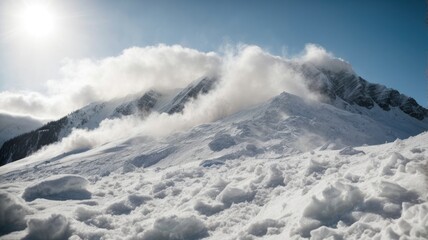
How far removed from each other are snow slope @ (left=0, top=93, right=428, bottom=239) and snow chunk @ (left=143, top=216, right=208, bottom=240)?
48mm

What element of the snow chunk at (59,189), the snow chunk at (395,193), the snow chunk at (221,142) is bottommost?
the snow chunk at (59,189)

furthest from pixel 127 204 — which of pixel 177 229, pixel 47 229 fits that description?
pixel 177 229

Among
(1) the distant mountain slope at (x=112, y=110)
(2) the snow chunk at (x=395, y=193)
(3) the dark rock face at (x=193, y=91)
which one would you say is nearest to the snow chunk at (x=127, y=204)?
(2) the snow chunk at (x=395, y=193)

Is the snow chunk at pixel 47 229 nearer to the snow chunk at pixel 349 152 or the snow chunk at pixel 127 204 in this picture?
the snow chunk at pixel 127 204

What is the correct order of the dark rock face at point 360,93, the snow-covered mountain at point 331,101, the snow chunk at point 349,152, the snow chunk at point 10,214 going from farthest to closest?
1. the dark rock face at point 360,93
2. the snow-covered mountain at point 331,101
3. the snow chunk at point 349,152
4. the snow chunk at point 10,214

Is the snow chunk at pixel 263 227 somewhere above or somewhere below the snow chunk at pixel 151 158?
below

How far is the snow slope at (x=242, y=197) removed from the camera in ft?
46.4

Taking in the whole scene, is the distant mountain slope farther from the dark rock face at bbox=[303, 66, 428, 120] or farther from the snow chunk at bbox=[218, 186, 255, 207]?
the snow chunk at bbox=[218, 186, 255, 207]

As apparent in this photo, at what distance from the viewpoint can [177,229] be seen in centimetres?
1770

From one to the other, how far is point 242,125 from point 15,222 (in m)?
34.6

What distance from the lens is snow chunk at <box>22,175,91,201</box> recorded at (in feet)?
85.0

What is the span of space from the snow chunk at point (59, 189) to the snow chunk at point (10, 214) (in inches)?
179

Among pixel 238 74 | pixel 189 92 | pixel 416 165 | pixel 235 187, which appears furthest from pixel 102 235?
pixel 189 92

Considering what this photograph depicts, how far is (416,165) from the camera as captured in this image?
15.1 metres
